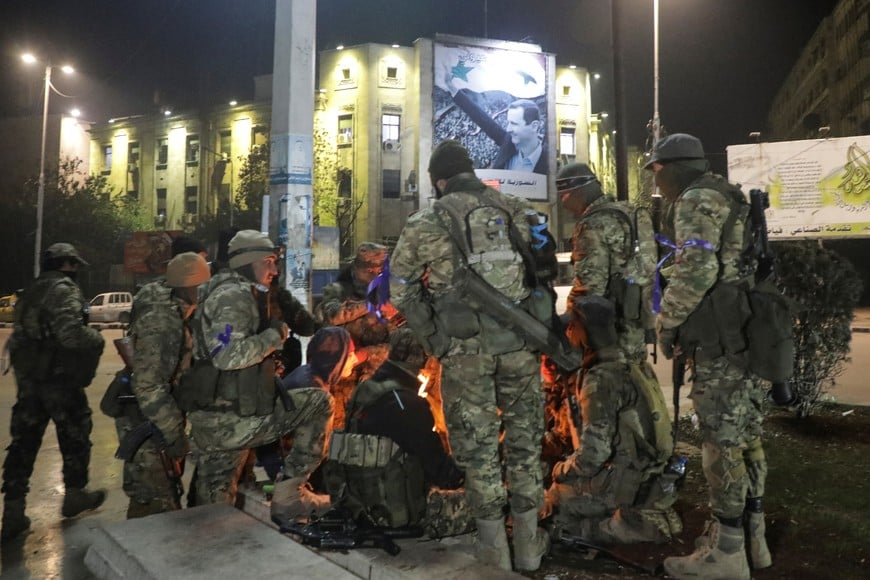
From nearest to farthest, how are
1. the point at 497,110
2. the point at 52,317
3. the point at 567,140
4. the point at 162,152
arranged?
the point at 52,317
the point at 497,110
the point at 567,140
the point at 162,152

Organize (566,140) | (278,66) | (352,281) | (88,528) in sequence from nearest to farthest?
(88,528)
(352,281)
(278,66)
(566,140)

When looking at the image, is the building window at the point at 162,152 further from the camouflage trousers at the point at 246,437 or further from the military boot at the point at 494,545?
the military boot at the point at 494,545

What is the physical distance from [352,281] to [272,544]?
261 cm

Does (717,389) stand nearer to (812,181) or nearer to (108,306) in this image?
(812,181)

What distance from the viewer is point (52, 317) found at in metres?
4.60

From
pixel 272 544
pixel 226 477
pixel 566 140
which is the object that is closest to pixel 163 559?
pixel 272 544

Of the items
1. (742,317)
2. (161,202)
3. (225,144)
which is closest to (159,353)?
(742,317)

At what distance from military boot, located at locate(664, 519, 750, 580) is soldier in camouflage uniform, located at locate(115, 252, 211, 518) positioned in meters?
2.79

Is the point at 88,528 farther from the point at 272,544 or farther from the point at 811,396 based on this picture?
the point at 811,396

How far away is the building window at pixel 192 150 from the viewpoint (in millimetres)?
45219

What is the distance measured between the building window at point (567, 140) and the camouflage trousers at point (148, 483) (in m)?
43.0

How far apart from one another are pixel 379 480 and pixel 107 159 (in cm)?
5394

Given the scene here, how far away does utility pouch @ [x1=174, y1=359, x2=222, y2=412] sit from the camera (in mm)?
3562

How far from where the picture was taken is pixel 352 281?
5488 millimetres
